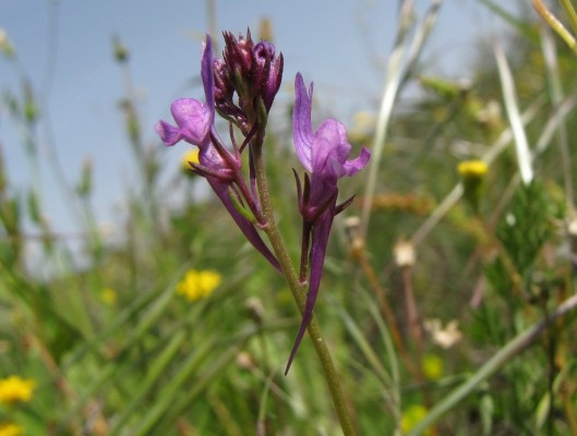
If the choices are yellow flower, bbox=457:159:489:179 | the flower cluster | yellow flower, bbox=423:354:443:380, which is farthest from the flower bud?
yellow flower, bbox=423:354:443:380

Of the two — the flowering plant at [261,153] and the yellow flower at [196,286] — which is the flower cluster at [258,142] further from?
the yellow flower at [196,286]

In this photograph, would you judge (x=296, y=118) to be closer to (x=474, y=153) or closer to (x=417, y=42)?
(x=417, y=42)

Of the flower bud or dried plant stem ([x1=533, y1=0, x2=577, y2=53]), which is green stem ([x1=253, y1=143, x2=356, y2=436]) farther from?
Result: dried plant stem ([x1=533, y1=0, x2=577, y2=53])

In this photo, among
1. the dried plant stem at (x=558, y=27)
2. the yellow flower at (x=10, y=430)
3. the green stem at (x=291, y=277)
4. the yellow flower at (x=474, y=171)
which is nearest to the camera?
the green stem at (x=291, y=277)

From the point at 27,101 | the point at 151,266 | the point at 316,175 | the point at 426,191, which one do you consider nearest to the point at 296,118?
the point at 316,175

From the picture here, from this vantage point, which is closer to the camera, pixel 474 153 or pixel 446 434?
pixel 446 434

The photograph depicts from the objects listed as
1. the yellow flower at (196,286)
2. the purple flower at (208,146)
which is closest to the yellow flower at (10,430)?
the yellow flower at (196,286)
